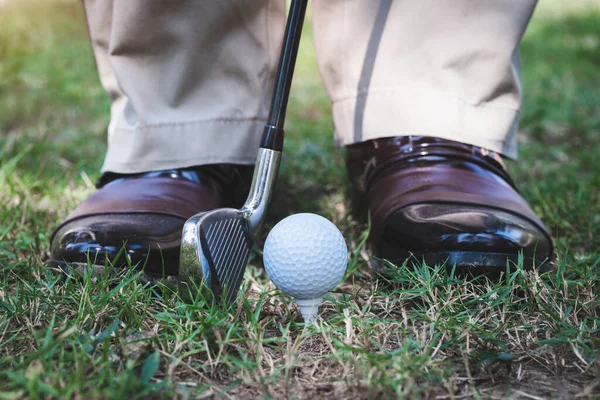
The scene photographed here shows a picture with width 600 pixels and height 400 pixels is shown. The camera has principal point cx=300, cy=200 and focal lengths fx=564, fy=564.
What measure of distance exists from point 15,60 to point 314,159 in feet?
9.21

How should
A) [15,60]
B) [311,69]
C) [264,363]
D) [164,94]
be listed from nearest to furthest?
[264,363], [164,94], [15,60], [311,69]

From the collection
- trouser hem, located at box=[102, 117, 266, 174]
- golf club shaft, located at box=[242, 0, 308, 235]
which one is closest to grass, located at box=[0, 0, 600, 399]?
golf club shaft, located at box=[242, 0, 308, 235]

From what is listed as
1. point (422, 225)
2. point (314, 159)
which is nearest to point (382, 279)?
point (422, 225)

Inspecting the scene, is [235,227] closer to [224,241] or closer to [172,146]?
[224,241]

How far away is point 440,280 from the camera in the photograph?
1236mm

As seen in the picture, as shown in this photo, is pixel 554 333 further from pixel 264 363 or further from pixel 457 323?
pixel 264 363

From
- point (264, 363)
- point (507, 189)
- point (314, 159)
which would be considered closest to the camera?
point (264, 363)

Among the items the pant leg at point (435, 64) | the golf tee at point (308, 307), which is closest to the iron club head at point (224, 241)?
the golf tee at point (308, 307)

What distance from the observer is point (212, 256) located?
116 cm

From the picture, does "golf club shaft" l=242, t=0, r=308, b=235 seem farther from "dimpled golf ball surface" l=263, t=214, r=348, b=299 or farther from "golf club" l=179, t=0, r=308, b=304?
"dimpled golf ball surface" l=263, t=214, r=348, b=299

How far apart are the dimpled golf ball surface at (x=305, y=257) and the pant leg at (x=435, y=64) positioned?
1.68 feet

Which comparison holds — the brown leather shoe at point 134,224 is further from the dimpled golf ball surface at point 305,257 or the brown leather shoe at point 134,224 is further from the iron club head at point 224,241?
the dimpled golf ball surface at point 305,257

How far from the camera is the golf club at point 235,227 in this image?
114 centimetres

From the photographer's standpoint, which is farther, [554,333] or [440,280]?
[440,280]
